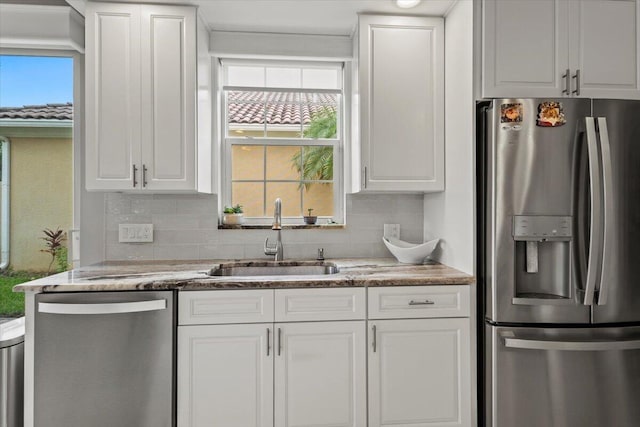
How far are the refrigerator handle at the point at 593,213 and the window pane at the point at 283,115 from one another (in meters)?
1.71

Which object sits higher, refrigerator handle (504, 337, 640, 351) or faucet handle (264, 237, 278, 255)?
faucet handle (264, 237, 278, 255)

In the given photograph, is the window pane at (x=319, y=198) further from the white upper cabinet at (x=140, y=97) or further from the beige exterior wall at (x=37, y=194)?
the beige exterior wall at (x=37, y=194)

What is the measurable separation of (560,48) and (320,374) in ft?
6.48

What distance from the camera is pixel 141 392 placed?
1.74 meters

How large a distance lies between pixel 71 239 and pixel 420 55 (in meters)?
2.40

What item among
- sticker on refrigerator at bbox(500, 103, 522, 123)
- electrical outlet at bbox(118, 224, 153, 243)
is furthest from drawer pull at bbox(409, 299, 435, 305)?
electrical outlet at bbox(118, 224, 153, 243)

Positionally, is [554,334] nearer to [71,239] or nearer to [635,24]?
[635,24]

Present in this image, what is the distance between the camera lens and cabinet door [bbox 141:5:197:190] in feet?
7.06

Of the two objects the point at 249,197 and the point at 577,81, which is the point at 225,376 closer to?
the point at 249,197

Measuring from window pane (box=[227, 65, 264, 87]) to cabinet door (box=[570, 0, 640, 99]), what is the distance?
72.8 inches

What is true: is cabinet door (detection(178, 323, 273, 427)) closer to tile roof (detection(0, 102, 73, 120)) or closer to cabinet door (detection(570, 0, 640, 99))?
tile roof (detection(0, 102, 73, 120))

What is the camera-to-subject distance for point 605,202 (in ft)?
5.74

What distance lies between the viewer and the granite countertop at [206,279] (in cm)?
174

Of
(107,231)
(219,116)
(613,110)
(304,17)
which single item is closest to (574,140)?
(613,110)
